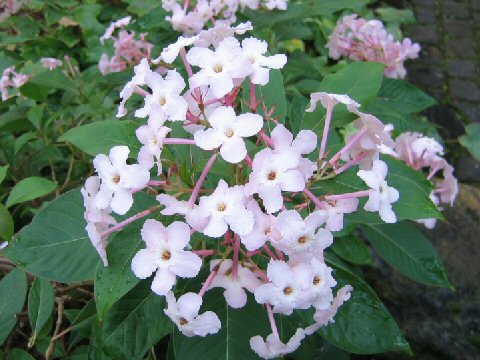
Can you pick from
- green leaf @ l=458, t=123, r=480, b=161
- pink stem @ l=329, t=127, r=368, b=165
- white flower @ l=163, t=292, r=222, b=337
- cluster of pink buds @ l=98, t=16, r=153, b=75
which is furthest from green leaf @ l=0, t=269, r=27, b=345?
green leaf @ l=458, t=123, r=480, b=161

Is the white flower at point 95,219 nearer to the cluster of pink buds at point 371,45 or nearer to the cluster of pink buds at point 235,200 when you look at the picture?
the cluster of pink buds at point 235,200

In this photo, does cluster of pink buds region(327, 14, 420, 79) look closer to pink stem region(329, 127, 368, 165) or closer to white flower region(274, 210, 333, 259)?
pink stem region(329, 127, 368, 165)

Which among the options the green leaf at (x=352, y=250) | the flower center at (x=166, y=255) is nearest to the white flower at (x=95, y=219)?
the flower center at (x=166, y=255)

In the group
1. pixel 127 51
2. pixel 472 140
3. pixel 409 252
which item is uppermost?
pixel 127 51

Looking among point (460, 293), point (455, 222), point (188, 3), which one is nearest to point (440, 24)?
point (455, 222)

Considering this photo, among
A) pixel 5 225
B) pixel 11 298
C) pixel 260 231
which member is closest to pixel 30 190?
pixel 5 225

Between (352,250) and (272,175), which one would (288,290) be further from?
(352,250)
